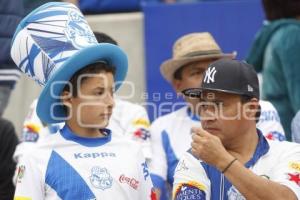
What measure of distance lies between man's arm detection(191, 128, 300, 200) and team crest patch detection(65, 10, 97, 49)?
76 cm

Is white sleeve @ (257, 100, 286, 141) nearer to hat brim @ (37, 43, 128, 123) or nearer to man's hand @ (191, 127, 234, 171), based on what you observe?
hat brim @ (37, 43, 128, 123)

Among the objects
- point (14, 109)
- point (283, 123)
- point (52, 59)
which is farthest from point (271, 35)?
point (14, 109)

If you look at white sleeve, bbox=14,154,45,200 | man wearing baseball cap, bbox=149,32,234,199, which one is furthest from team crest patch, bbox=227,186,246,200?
man wearing baseball cap, bbox=149,32,234,199

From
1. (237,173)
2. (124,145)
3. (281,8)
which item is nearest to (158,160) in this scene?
(124,145)

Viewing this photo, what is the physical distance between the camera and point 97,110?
400 centimetres

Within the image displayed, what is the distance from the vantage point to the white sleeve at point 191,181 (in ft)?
12.2

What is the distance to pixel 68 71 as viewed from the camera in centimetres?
393

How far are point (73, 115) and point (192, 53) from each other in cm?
148

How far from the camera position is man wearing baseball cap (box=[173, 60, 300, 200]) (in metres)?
3.61

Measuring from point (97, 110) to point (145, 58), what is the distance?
3.02 meters

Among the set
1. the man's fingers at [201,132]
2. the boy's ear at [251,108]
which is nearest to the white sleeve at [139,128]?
the boy's ear at [251,108]

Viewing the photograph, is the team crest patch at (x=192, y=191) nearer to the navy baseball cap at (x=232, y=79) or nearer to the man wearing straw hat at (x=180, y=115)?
the navy baseball cap at (x=232, y=79)

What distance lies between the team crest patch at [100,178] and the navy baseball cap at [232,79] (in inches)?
23.3

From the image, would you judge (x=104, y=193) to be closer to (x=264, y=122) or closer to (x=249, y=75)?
(x=249, y=75)
